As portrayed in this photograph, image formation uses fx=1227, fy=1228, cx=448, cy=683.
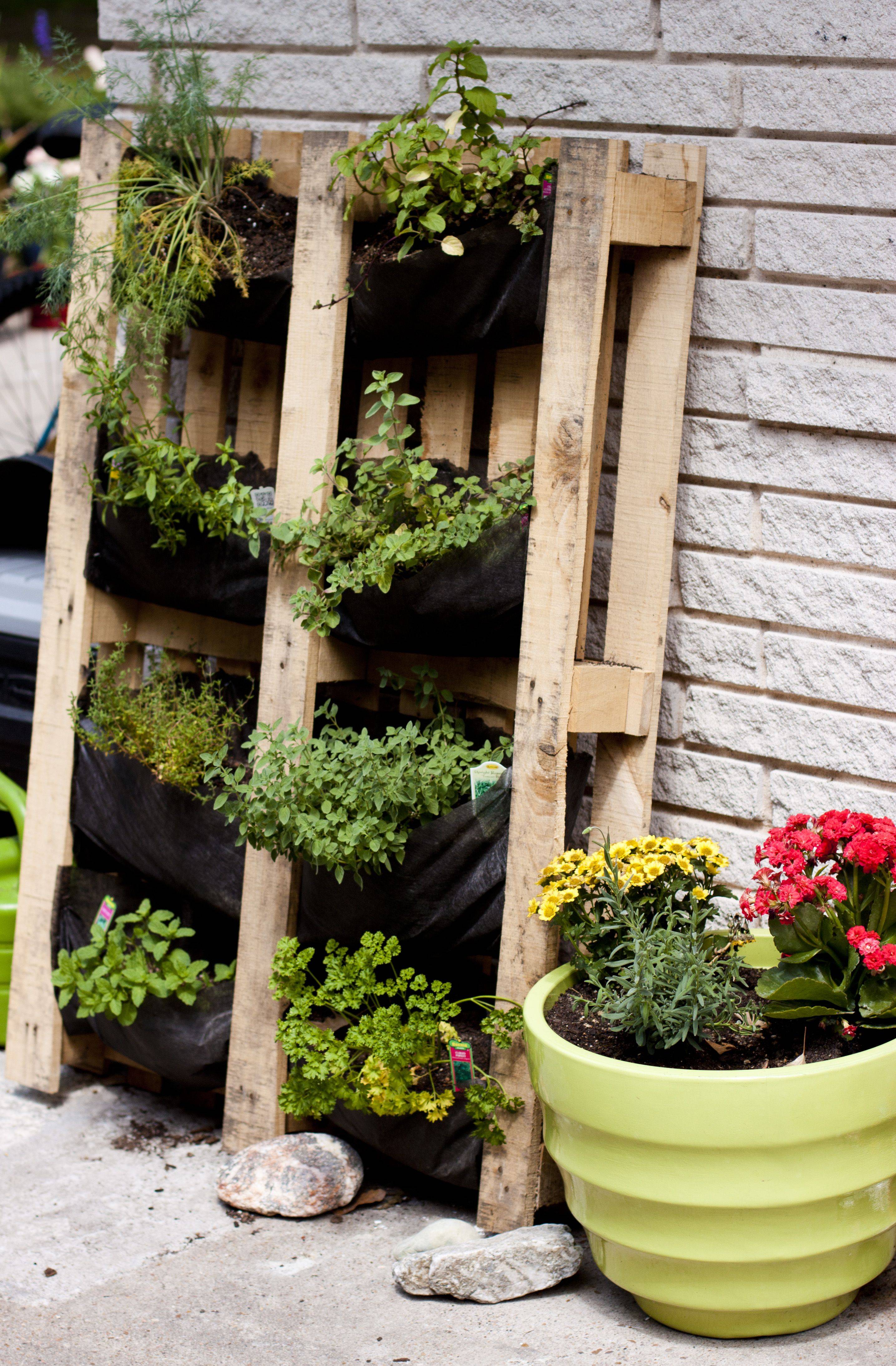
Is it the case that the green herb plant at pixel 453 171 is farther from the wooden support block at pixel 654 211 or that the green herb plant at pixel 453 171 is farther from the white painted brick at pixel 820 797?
the white painted brick at pixel 820 797

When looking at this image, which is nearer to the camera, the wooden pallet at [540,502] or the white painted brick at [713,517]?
the wooden pallet at [540,502]

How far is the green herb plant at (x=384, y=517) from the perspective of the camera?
2570 mm

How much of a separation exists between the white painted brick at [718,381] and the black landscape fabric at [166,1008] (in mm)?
1743

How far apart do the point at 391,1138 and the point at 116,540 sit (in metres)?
1.62

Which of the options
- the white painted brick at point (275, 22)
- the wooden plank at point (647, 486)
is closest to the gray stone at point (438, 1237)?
the wooden plank at point (647, 486)

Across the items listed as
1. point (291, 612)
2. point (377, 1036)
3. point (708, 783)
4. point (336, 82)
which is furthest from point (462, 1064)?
point (336, 82)

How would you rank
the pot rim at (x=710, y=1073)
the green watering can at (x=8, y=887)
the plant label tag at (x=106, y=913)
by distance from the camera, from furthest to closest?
the green watering can at (x=8, y=887)
the plant label tag at (x=106, y=913)
the pot rim at (x=710, y=1073)

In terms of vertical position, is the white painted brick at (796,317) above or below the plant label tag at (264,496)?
above

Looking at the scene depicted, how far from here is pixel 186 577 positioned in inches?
120

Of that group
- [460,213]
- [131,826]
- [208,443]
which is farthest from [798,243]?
[131,826]

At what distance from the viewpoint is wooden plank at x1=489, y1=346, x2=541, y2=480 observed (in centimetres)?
271

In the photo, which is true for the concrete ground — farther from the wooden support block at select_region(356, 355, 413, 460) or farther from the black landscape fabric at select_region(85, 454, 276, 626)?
the wooden support block at select_region(356, 355, 413, 460)

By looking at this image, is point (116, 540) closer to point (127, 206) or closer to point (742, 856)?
point (127, 206)

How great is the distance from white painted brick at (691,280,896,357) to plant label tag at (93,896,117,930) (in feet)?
6.61
